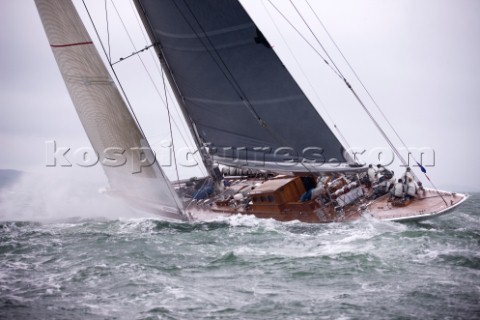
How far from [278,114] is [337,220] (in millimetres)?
3941

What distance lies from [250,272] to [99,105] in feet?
28.8

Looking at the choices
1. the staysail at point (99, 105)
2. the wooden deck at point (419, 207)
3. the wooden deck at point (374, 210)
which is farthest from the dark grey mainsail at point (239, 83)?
the staysail at point (99, 105)

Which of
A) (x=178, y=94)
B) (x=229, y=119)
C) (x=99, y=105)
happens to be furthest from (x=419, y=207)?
(x=99, y=105)

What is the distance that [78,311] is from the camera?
7191 mm

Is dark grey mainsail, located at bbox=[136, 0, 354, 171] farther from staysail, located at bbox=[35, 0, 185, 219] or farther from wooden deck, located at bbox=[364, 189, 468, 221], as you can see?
staysail, located at bbox=[35, 0, 185, 219]

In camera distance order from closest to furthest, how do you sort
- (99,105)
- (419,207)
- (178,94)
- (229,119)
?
(419,207) → (99,105) → (229,119) → (178,94)

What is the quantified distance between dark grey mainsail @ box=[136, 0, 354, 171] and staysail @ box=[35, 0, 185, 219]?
2410 mm

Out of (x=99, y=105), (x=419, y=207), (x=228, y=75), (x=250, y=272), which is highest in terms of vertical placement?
(x=228, y=75)

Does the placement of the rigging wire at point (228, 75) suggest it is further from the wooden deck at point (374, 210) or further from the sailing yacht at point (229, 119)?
the wooden deck at point (374, 210)

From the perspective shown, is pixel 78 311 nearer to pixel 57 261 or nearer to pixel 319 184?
pixel 57 261

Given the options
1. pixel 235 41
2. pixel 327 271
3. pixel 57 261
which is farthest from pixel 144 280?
pixel 235 41

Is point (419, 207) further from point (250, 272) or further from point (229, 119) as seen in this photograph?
point (229, 119)

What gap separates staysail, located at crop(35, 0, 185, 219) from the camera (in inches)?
552

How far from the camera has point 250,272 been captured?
8969 mm
